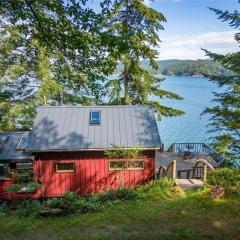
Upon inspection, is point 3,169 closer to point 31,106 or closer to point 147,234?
point 31,106

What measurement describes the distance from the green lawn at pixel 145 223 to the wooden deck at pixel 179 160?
9.85m

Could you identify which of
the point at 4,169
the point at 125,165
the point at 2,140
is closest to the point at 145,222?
the point at 125,165

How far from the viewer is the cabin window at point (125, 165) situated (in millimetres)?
18047

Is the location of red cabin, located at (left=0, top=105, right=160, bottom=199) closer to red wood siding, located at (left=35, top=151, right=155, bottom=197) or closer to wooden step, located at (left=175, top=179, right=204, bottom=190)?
red wood siding, located at (left=35, top=151, right=155, bottom=197)

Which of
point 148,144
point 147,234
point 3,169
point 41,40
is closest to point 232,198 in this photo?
point 147,234

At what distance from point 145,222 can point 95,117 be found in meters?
9.57

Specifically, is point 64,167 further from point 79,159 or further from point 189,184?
point 189,184

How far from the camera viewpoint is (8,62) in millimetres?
24375

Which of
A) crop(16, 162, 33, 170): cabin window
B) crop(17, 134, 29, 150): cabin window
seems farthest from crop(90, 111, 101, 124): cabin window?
crop(16, 162, 33, 170): cabin window

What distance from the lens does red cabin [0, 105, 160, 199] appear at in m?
17.8

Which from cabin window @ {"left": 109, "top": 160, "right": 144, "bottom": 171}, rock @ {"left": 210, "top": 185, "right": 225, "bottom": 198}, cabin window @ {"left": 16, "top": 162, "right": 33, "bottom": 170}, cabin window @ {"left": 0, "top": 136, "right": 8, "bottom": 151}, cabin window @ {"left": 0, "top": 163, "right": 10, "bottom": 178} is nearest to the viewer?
rock @ {"left": 210, "top": 185, "right": 225, "bottom": 198}

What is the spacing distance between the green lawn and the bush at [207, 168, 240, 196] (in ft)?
2.72

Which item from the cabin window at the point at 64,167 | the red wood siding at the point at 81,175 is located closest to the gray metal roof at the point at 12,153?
the red wood siding at the point at 81,175

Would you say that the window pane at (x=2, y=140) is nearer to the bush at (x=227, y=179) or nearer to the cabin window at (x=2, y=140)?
the cabin window at (x=2, y=140)
